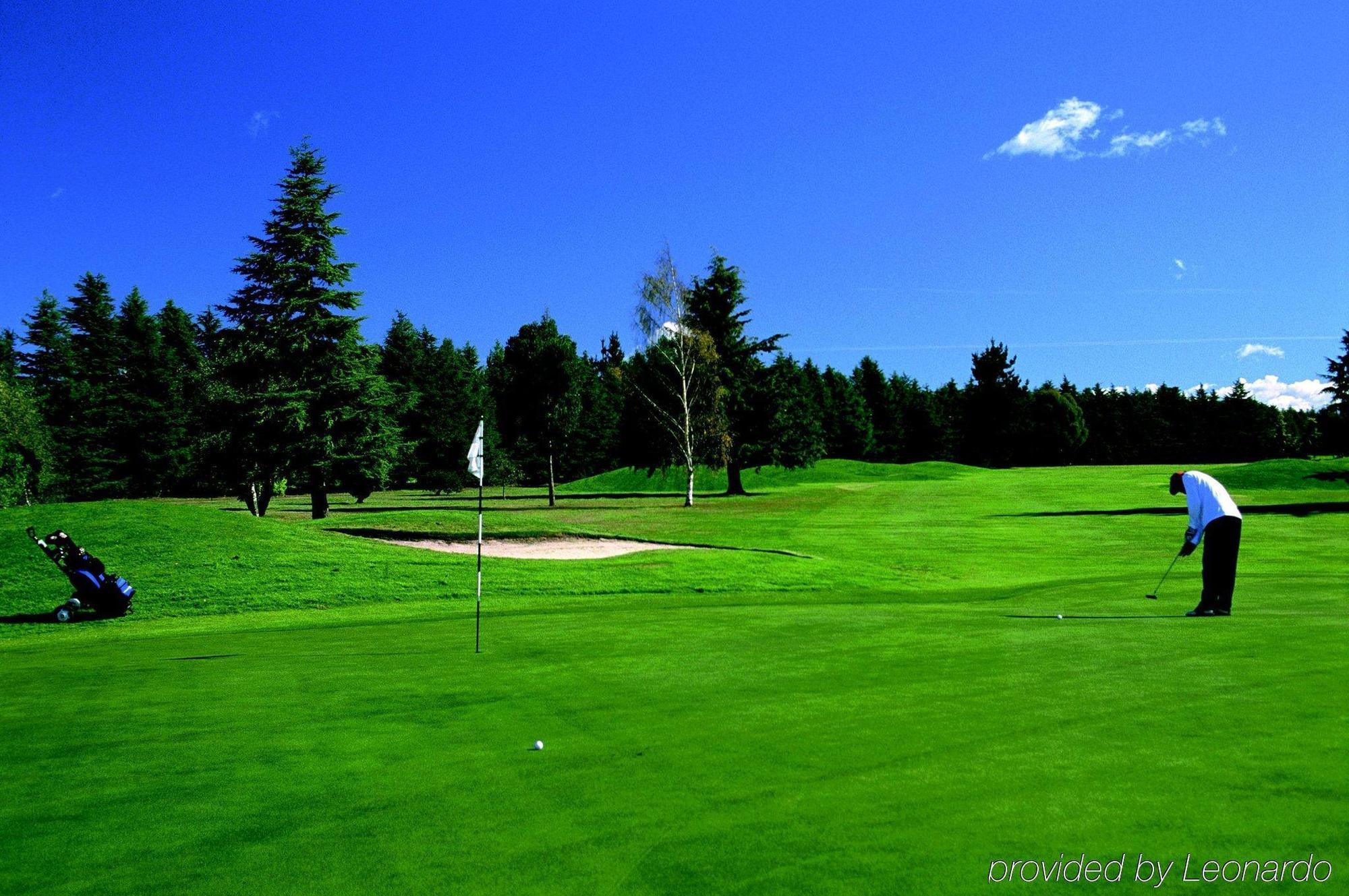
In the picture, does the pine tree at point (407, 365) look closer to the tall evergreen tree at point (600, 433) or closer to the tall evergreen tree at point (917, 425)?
the tall evergreen tree at point (600, 433)

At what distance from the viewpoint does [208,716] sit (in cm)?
699

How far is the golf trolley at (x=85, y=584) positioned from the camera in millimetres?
16922

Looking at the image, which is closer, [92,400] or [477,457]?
[477,457]

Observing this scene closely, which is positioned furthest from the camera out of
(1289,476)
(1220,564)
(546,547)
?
(1289,476)

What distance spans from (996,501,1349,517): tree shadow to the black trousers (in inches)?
1149

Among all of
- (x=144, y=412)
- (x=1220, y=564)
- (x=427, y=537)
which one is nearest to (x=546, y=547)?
(x=427, y=537)

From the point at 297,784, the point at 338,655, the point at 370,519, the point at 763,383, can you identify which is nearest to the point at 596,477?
the point at 763,383

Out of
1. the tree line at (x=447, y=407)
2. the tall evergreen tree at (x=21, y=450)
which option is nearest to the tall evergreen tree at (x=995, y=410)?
the tree line at (x=447, y=407)

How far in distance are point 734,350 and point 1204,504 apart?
4780cm

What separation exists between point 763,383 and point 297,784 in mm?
55647

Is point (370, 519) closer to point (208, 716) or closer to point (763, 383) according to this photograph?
point (208, 716)

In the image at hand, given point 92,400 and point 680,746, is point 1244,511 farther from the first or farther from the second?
point 92,400

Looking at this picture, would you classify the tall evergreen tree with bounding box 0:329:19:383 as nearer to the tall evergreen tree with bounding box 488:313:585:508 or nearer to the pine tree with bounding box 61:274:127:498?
the pine tree with bounding box 61:274:127:498

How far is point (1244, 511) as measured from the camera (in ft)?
129
